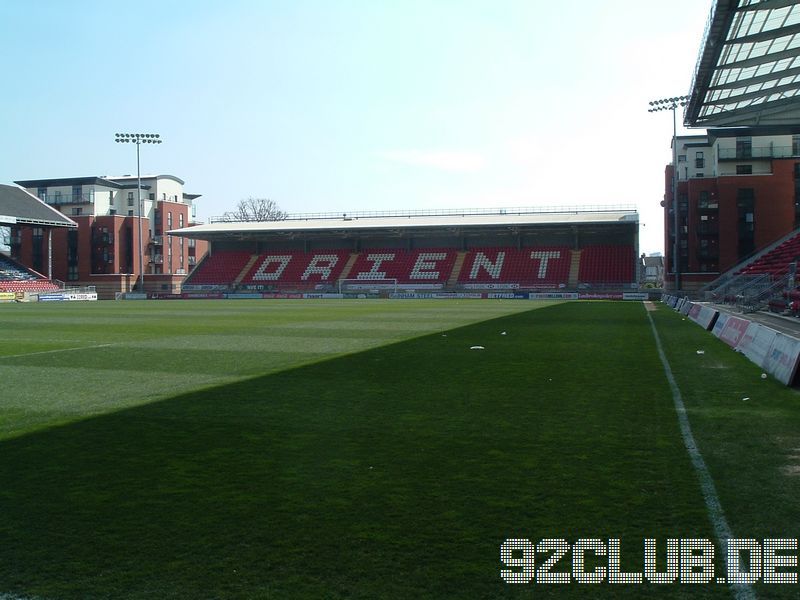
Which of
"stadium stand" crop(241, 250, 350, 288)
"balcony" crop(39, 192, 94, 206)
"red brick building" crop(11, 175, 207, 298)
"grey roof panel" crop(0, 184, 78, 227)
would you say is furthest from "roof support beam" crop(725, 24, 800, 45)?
"balcony" crop(39, 192, 94, 206)

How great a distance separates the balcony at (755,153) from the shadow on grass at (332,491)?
5282 cm

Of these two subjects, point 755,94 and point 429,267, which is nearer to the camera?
point 755,94

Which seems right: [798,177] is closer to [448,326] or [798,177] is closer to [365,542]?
[448,326]

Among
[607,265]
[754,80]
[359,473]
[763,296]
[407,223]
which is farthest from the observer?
[407,223]

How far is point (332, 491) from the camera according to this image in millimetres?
5680

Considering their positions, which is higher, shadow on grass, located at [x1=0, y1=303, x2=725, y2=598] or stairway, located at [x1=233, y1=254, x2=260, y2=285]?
stairway, located at [x1=233, y1=254, x2=260, y2=285]

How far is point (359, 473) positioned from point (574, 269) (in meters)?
60.5

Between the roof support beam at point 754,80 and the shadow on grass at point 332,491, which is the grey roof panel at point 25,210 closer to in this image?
the roof support beam at point 754,80

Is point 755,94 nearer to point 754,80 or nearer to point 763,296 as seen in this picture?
point 754,80

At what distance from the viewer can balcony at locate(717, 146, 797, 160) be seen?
182 ft

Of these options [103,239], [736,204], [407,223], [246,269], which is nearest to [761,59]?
[736,204]

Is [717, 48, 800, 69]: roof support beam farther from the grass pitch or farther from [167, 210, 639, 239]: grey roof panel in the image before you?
[167, 210, 639, 239]: grey roof panel

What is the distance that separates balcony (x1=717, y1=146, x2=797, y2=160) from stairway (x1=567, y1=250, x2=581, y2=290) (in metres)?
14.6

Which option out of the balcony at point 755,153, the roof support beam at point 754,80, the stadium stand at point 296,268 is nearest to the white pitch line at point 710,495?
the roof support beam at point 754,80
